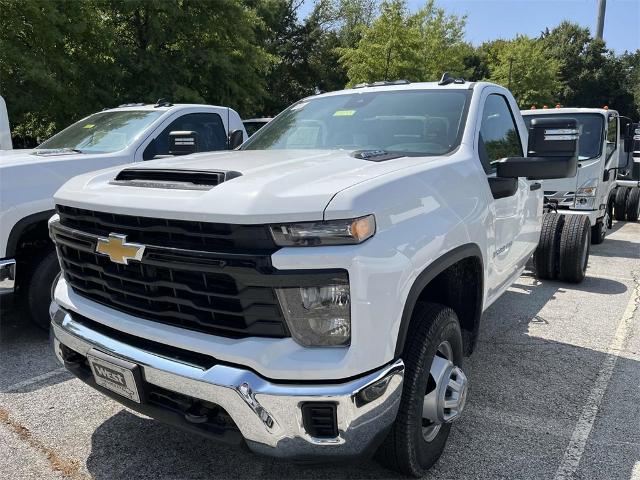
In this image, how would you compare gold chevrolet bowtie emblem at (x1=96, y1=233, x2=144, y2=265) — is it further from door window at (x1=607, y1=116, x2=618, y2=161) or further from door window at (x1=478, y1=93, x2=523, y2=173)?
door window at (x1=607, y1=116, x2=618, y2=161)

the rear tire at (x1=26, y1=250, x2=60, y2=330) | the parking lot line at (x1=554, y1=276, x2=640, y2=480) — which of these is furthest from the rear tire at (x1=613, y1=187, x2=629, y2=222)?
the rear tire at (x1=26, y1=250, x2=60, y2=330)

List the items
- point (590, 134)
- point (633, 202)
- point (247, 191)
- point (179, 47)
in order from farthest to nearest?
point (179, 47) → point (633, 202) → point (590, 134) → point (247, 191)

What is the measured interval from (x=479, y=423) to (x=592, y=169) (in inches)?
241

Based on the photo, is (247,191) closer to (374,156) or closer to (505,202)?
Result: (374,156)

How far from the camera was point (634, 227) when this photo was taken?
11383mm

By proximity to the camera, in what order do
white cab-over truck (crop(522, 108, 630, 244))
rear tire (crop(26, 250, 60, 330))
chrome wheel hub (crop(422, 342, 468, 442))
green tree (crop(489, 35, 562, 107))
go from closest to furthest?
chrome wheel hub (crop(422, 342, 468, 442)) → rear tire (crop(26, 250, 60, 330)) → white cab-over truck (crop(522, 108, 630, 244)) → green tree (crop(489, 35, 562, 107))

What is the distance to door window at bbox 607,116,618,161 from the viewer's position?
889 cm

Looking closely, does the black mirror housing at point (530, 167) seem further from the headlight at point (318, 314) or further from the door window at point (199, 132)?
the door window at point (199, 132)

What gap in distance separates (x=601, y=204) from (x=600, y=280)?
219cm

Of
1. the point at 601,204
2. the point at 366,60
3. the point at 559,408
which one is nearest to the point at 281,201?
the point at 559,408

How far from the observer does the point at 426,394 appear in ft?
8.26

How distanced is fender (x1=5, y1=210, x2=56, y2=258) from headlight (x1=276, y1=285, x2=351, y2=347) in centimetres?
285

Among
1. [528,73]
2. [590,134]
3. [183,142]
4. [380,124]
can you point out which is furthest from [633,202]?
[528,73]

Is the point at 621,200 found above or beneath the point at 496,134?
beneath
